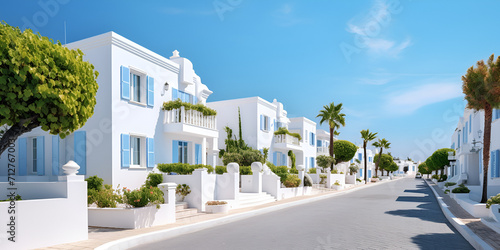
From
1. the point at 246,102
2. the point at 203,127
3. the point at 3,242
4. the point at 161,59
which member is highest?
the point at 246,102

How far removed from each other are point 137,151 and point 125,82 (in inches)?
126

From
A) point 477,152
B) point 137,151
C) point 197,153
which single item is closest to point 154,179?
point 137,151

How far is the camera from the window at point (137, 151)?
16750 millimetres

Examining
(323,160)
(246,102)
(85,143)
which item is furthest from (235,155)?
(323,160)

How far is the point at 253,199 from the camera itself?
20.2m

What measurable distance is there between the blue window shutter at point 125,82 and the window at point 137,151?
1923 mm

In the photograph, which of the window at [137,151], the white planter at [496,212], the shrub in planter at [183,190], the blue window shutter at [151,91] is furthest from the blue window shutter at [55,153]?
the white planter at [496,212]

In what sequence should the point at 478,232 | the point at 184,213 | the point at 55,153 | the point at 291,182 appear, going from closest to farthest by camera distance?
the point at 478,232
the point at 184,213
the point at 55,153
the point at 291,182

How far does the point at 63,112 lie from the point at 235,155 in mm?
19235

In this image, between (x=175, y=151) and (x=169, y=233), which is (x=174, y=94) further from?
(x=169, y=233)

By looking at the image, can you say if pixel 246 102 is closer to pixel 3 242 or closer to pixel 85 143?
pixel 85 143

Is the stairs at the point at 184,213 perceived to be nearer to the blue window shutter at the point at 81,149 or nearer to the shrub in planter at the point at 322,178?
the blue window shutter at the point at 81,149

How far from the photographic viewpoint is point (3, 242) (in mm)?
7719

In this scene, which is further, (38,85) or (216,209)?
(216,209)
